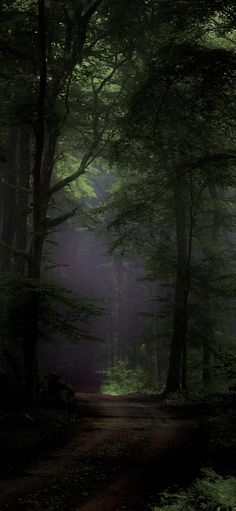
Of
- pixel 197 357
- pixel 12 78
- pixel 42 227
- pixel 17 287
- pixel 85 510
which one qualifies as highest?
pixel 12 78

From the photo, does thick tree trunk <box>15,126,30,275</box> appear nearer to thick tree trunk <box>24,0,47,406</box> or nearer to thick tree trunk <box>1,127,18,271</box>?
thick tree trunk <box>1,127,18,271</box>

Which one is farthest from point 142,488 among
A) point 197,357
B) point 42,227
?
point 197,357

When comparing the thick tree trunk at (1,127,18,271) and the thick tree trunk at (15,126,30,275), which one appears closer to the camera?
the thick tree trunk at (15,126,30,275)

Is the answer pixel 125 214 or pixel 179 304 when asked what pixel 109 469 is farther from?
pixel 179 304

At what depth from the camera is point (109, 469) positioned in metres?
7.91

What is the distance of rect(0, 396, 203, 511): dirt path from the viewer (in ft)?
20.7

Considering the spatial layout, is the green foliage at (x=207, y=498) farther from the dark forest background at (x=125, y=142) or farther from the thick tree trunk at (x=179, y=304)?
the thick tree trunk at (x=179, y=304)

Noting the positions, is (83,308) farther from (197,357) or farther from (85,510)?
(197,357)

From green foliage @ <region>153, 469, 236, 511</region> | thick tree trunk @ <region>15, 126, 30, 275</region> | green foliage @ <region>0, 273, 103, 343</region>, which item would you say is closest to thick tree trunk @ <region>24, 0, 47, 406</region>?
green foliage @ <region>0, 273, 103, 343</region>

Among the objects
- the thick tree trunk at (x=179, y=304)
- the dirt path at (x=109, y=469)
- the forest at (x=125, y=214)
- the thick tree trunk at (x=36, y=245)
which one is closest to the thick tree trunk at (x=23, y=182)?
the forest at (x=125, y=214)

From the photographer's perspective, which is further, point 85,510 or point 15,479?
point 15,479

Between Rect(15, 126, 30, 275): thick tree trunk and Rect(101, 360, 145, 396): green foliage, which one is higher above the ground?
Rect(15, 126, 30, 275): thick tree trunk

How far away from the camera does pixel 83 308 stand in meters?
11.5

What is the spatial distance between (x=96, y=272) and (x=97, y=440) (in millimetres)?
45056
